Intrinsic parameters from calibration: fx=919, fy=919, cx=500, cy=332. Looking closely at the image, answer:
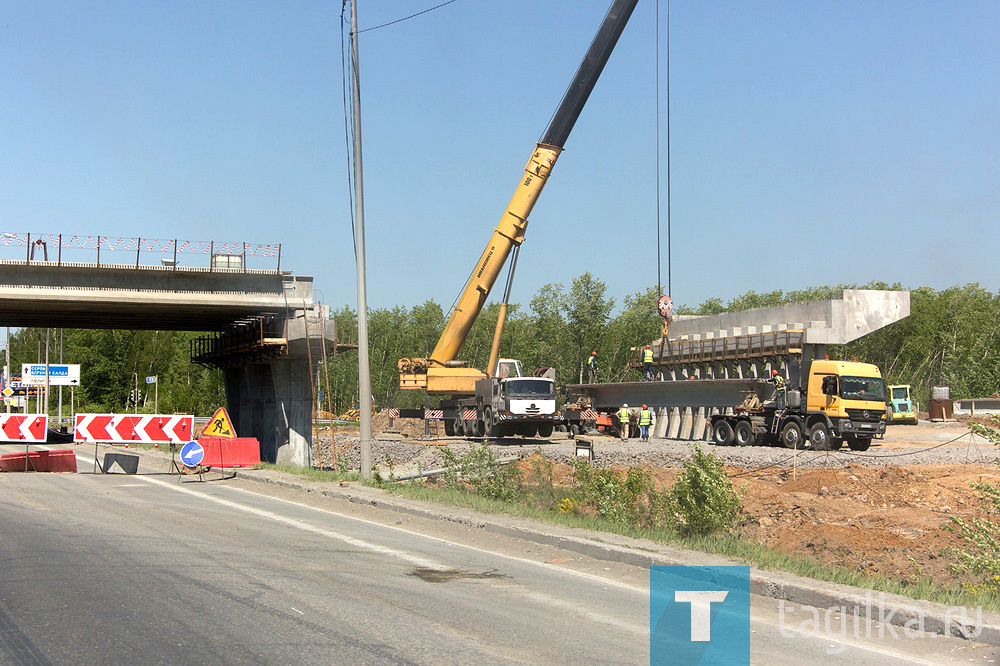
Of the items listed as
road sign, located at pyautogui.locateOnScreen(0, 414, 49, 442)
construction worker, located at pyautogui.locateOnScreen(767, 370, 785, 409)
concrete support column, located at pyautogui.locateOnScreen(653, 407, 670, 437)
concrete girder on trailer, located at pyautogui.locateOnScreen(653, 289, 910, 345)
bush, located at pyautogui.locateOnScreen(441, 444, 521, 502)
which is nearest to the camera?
bush, located at pyautogui.locateOnScreen(441, 444, 521, 502)

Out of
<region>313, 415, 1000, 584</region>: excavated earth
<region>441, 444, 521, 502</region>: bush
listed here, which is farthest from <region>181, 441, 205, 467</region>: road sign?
<region>441, 444, 521, 502</region>: bush

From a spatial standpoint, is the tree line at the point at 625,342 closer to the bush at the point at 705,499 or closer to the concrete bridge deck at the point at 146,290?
the concrete bridge deck at the point at 146,290

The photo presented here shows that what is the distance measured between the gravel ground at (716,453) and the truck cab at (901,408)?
8.05m

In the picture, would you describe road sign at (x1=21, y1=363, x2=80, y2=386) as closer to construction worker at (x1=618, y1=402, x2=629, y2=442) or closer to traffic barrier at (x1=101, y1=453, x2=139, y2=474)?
traffic barrier at (x1=101, y1=453, x2=139, y2=474)

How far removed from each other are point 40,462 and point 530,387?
18.1 metres

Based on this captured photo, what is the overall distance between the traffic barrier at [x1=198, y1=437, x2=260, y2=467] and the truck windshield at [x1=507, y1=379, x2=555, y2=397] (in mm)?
12950

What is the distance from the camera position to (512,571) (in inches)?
393

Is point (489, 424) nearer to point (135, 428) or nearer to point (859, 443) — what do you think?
point (859, 443)

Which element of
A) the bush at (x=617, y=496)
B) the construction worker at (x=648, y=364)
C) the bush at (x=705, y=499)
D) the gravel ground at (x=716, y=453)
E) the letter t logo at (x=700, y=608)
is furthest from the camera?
the construction worker at (x=648, y=364)

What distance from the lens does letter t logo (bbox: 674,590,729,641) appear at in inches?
291

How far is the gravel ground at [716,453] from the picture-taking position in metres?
28.1

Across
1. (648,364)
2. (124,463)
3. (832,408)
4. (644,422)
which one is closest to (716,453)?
(832,408)

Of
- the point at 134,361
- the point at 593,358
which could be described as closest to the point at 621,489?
the point at 593,358

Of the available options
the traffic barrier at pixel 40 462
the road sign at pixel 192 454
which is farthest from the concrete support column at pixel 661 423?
the traffic barrier at pixel 40 462
